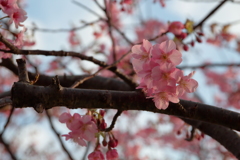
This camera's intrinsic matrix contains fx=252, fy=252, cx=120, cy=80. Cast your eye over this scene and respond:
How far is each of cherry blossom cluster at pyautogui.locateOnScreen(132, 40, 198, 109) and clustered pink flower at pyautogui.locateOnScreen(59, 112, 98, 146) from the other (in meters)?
0.43

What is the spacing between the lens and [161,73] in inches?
48.9

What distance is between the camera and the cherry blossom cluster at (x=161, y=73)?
1.25 meters

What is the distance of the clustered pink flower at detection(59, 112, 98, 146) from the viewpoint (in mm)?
1571

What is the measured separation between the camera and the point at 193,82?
54.9 inches

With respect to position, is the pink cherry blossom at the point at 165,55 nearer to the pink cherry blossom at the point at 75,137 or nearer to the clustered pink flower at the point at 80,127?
the clustered pink flower at the point at 80,127

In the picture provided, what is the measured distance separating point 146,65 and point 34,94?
2.00 feet

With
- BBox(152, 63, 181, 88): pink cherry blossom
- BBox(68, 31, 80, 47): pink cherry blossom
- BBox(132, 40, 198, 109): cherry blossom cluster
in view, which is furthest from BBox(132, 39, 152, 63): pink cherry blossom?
BBox(68, 31, 80, 47): pink cherry blossom

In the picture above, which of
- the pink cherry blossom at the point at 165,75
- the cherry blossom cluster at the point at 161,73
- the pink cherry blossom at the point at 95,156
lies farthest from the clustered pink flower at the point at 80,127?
the pink cherry blossom at the point at 165,75

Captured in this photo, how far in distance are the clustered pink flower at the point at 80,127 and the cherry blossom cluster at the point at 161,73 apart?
43 centimetres

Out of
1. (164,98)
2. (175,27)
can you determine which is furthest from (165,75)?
(175,27)

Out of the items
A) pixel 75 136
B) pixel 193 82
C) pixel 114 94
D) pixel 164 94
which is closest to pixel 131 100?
pixel 114 94

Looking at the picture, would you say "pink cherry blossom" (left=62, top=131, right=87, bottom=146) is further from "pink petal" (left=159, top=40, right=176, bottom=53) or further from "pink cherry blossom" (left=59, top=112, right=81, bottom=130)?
"pink petal" (left=159, top=40, right=176, bottom=53)

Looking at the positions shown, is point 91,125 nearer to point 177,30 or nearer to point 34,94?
point 34,94

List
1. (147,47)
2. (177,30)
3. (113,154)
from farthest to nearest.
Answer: (177,30), (113,154), (147,47)
